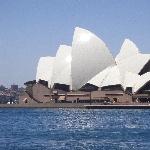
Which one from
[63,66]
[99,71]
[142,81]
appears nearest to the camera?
[142,81]

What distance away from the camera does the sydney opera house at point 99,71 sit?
84688mm

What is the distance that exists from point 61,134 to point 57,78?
6017cm

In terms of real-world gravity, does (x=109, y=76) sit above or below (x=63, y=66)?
below

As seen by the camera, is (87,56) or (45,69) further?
(45,69)

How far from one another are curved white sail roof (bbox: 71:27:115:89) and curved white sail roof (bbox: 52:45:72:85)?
7.83 feet

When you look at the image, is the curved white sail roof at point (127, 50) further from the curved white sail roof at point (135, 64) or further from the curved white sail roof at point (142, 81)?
the curved white sail roof at point (142, 81)

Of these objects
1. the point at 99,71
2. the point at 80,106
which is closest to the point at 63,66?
the point at 99,71

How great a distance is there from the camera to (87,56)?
278 feet

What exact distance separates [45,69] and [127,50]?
16.8 metres

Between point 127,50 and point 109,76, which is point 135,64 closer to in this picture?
point 127,50

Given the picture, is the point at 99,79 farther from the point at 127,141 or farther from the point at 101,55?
the point at 127,141

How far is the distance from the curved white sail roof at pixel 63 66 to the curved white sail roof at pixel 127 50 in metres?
8.93

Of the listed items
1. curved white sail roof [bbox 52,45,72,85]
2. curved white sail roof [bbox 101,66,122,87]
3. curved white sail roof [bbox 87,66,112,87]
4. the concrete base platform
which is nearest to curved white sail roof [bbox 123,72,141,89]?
curved white sail roof [bbox 101,66,122,87]

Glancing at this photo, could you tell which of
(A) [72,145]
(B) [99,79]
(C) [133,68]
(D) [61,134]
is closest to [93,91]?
(B) [99,79]
